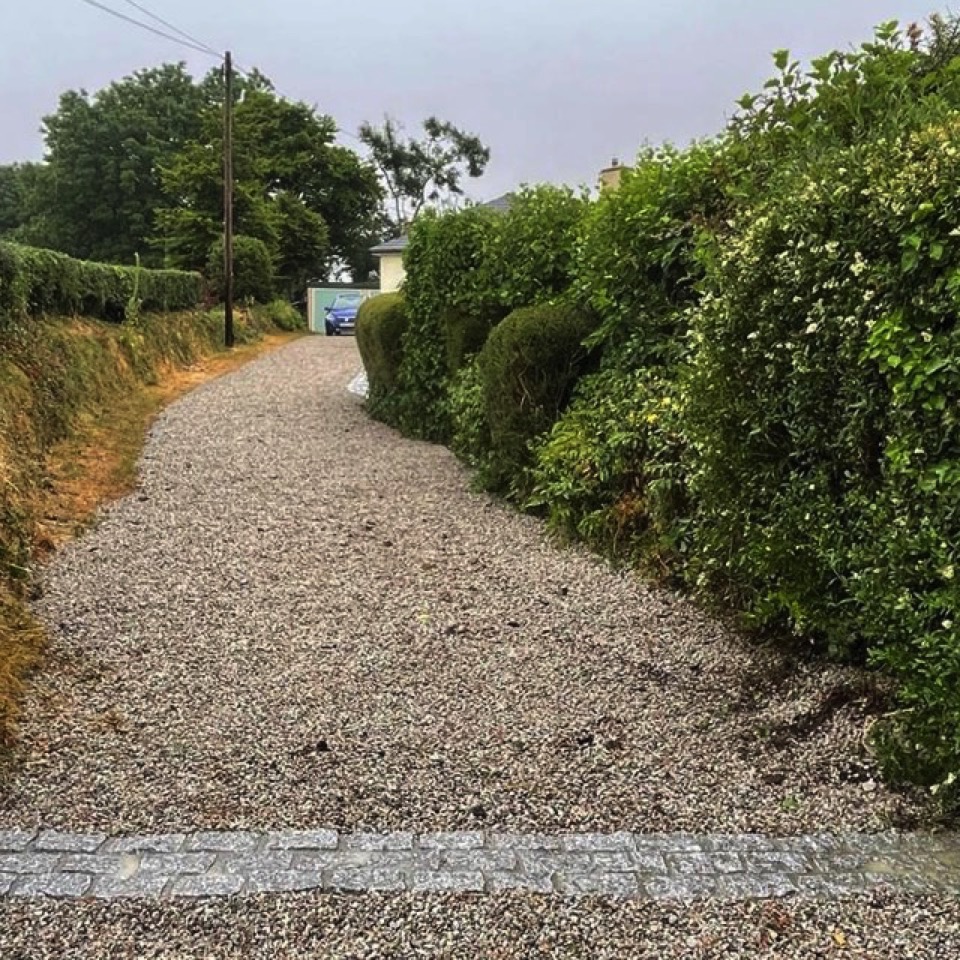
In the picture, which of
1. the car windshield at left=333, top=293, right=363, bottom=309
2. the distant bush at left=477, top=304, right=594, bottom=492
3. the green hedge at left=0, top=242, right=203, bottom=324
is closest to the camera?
the distant bush at left=477, top=304, right=594, bottom=492

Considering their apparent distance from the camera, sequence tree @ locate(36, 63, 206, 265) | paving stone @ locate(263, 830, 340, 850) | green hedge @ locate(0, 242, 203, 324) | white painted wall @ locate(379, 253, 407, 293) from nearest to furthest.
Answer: paving stone @ locate(263, 830, 340, 850) < green hedge @ locate(0, 242, 203, 324) < white painted wall @ locate(379, 253, 407, 293) < tree @ locate(36, 63, 206, 265)

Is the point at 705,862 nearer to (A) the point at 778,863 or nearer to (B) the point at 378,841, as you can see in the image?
(A) the point at 778,863

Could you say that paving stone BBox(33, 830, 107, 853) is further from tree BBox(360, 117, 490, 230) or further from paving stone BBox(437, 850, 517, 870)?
tree BBox(360, 117, 490, 230)

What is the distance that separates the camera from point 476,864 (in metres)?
2.23

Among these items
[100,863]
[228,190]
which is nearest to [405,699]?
[100,863]

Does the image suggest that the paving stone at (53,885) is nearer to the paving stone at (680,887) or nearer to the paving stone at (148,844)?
the paving stone at (148,844)

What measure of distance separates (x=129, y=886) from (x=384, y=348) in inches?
332

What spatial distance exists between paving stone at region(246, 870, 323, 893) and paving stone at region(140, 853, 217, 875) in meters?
0.14

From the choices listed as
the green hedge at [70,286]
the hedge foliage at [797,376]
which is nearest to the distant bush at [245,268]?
the green hedge at [70,286]

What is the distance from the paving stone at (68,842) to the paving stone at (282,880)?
49 centimetres

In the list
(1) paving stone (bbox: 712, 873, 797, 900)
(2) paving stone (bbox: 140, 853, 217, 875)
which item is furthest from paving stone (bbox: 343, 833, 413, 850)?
(1) paving stone (bbox: 712, 873, 797, 900)

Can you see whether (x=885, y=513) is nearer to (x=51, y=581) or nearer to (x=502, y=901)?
(x=502, y=901)

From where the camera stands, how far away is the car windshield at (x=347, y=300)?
28.1 metres

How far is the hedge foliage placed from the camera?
7.79 feet
